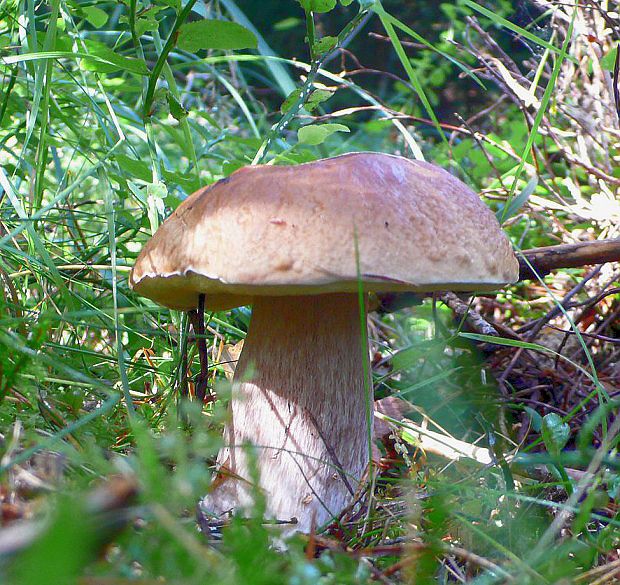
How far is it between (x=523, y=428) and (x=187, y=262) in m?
1.00

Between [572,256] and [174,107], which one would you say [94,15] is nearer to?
[174,107]

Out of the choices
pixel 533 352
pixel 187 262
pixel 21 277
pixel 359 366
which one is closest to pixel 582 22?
pixel 533 352

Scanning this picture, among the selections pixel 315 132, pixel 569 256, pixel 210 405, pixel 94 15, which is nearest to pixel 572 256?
pixel 569 256

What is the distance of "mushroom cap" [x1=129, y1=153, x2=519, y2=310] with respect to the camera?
969 mm

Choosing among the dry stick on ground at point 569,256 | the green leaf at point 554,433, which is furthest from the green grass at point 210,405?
the dry stick on ground at point 569,256

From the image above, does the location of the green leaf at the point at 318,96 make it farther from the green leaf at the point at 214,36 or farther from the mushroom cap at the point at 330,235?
the mushroom cap at the point at 330,235

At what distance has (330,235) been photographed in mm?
982

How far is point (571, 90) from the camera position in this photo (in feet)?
7.88

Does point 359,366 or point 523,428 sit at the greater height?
point 359,366

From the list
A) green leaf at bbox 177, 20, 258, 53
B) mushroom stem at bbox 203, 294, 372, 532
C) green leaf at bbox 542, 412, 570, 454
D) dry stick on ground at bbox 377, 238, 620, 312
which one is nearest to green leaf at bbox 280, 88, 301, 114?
green leaf at bbox 177, 20, 258, 53

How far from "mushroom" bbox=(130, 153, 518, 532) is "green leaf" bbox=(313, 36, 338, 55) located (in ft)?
1.16

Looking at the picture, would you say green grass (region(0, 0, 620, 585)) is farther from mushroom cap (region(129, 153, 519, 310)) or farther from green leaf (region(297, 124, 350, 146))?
mushroom cap (region(129, 153, 519, 310))

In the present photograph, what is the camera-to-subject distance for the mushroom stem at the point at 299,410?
123 cm

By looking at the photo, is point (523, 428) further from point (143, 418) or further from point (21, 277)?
point (21, 277)
